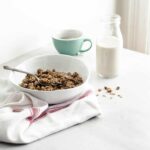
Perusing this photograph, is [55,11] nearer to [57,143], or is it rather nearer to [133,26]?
[133,26]

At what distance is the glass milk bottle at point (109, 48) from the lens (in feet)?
3.78

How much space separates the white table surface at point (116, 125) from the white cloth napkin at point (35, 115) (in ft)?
0.06

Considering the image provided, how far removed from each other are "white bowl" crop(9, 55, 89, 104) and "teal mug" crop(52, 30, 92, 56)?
12cm

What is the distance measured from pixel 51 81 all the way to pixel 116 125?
216 mm

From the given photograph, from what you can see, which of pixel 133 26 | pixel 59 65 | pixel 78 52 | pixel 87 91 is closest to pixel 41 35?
pixel 78 52

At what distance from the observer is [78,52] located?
1.32 m

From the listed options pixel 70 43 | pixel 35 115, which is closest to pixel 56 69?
pixel 70 43

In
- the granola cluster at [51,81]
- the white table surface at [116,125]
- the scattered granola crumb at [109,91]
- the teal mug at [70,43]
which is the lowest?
the white table surface at [116,125]

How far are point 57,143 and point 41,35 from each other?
0.64 m

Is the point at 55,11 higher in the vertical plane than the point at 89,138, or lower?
higher

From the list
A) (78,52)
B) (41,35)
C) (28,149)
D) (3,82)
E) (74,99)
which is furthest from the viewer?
(41,35)

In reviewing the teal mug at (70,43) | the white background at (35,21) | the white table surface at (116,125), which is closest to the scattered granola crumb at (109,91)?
the white table surface at (116,125)

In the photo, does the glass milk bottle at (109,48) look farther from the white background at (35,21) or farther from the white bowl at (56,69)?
the white background at (35,21)

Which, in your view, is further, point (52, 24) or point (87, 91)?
point (52, 24)
